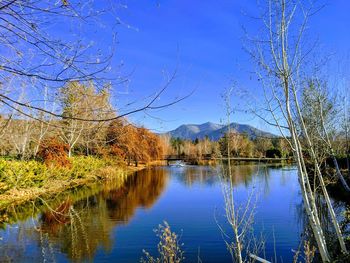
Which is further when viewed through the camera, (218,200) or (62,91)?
(218,200)

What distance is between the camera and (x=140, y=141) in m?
43.6

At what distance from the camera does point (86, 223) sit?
41.9 feet

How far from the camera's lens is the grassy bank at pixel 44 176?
15023 mm

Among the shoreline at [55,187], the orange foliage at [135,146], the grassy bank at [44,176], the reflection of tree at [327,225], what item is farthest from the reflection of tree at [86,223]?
the orange foliage at [135,146]

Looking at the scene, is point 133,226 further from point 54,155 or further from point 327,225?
point 54,155

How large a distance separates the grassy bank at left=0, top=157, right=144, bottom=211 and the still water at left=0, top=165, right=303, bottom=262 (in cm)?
91

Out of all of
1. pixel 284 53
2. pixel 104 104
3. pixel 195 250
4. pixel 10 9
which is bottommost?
pixel 195 250

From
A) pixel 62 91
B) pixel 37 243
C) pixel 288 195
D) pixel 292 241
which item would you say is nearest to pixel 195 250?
pixel 292 241

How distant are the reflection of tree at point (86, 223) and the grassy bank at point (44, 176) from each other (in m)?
1.11

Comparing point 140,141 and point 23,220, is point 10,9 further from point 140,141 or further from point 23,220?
point 140,141

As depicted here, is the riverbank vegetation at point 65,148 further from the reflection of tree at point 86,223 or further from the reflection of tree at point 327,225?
the reflection of tree at point 327,225

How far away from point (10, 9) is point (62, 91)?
0.94 meters

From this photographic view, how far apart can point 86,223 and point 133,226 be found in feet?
5.45

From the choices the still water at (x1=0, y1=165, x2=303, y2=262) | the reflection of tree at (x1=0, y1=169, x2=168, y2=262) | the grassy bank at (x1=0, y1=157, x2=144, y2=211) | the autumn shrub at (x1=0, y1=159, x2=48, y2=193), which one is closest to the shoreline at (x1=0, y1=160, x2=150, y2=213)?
the grassy bank at (x1=0, y1=157, x2=144, y2=211)
